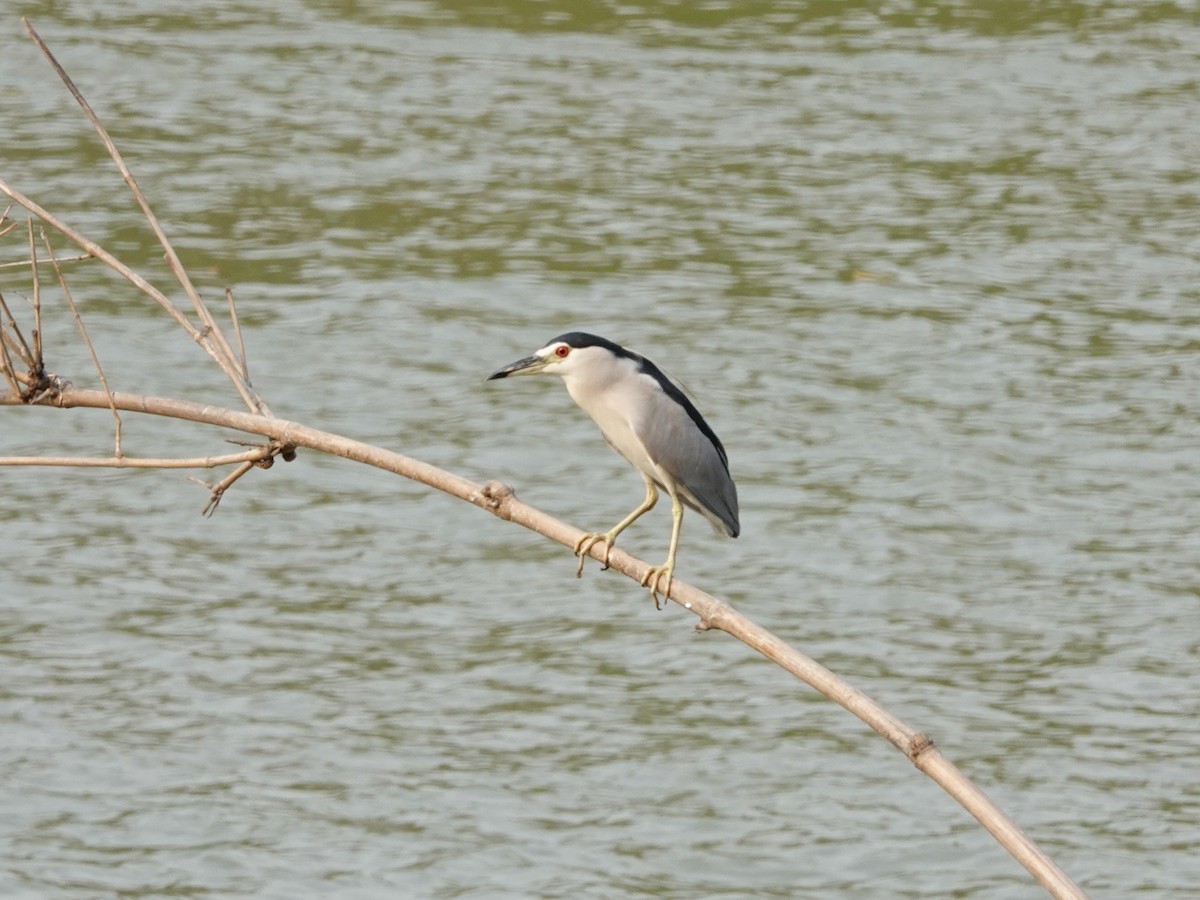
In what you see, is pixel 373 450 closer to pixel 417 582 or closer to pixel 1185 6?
pixel 417 582

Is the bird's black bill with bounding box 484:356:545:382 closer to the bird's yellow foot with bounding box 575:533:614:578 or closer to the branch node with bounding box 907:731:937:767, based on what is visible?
the bird's yellow foot with bounding box 575:533:614:578

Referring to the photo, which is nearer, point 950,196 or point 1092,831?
point 1092,831

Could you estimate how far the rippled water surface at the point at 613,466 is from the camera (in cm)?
546

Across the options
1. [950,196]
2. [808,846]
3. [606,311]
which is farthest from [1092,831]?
[950,196]

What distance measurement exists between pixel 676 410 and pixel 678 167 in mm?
6705

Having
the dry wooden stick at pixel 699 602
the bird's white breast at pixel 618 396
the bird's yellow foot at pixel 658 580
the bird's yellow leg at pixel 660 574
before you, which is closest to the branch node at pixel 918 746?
the dry wooden stick at pixel 699 602

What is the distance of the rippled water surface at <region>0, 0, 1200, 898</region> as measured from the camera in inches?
215

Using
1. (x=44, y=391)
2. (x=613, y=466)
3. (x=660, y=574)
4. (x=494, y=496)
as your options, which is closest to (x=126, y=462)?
(x=44, y=391)

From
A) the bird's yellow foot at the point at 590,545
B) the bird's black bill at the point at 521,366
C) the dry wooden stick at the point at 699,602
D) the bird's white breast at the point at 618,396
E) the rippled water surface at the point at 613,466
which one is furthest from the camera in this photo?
the rippled water surface at the point at 613,466

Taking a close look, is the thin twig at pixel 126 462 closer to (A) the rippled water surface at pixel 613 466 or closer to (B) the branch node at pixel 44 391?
(B) the branch node at pixel 44 391

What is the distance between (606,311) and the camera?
339 inches

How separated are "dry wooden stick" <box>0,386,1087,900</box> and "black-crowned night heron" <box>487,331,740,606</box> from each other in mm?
432

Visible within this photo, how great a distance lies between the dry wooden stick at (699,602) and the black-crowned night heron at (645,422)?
432 mm

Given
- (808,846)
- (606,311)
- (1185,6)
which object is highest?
(1185,6)
